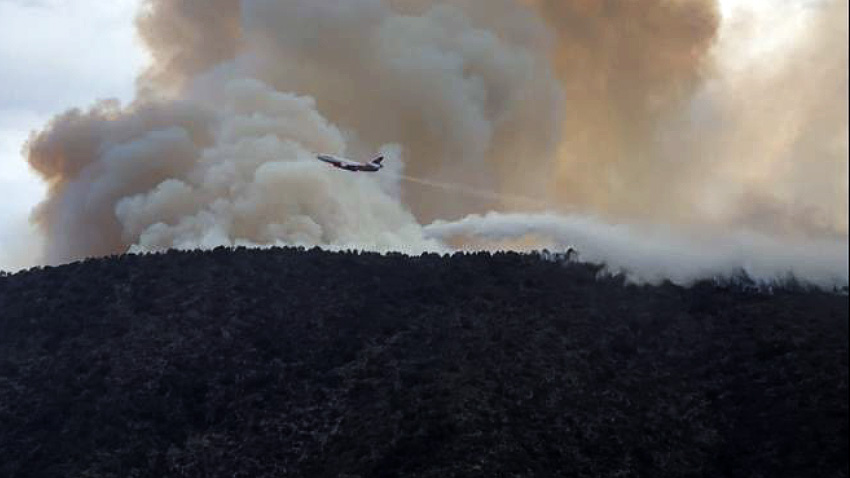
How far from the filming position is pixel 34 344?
10381cm

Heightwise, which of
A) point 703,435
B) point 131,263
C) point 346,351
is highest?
point 131,263

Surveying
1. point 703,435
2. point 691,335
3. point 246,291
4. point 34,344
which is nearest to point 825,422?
point 703,435

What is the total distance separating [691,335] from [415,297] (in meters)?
17.2

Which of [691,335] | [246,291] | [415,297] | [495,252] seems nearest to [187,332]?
[246,291]

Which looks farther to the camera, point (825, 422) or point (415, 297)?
point (415, 297)

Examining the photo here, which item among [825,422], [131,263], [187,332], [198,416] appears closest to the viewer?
[825,422]

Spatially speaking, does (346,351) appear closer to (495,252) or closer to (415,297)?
(415,297)

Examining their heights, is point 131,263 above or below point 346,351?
above

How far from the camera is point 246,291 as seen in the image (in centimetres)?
10712

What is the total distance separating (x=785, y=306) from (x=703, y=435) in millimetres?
14437

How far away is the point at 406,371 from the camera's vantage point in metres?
95.7

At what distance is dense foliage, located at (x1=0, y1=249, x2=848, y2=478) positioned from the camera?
288 ft

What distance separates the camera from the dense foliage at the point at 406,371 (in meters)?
87.8

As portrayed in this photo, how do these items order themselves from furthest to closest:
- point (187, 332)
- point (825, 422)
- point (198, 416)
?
point (187, 332), point (198, 416), point (825, 422)
